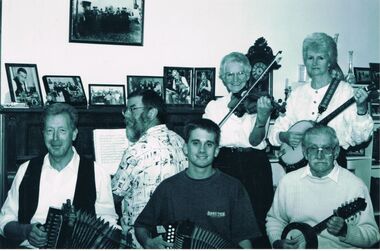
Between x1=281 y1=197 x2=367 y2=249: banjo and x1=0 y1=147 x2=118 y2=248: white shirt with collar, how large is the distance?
100 centimetres

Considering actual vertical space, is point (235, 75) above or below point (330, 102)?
above

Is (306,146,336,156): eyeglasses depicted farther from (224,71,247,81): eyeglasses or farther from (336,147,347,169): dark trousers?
(224,71,247,81): eyeglasses

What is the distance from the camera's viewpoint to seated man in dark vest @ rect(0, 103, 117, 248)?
2582 mm

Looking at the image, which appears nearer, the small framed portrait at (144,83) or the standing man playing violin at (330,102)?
the standing man playing violin at (330,102)

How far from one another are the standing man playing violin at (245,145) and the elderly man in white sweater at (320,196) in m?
0.49

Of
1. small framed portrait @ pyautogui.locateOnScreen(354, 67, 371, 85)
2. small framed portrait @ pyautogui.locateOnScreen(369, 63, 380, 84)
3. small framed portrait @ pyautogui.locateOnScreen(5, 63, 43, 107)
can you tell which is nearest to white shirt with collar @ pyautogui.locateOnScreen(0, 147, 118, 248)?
small framed portrait @ pyautogui.locateOnScreen(5, 63, 43, 107)

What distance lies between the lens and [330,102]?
10.3 ft

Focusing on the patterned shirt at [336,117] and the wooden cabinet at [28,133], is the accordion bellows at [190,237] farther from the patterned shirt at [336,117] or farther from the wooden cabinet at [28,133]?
the wooden cabinet at [28,133]

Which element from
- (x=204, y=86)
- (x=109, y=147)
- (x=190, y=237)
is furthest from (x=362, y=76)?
(x=190, y=237)

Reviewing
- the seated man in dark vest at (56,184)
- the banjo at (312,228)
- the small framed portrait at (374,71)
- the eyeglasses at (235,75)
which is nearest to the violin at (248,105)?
the eyeglasses at (235,75)

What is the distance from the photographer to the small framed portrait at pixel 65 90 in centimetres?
374

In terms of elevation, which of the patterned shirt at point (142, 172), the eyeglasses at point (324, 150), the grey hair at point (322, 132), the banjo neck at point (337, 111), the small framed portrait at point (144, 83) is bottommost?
the patterned shirt at point (142, 172)

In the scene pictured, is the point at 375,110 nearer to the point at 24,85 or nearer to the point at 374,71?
the point at 374,71

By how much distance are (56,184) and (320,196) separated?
1506mm
